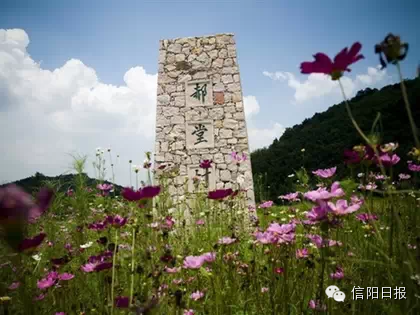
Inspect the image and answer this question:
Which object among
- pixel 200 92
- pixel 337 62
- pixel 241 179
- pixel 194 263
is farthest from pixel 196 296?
pixel 200 92

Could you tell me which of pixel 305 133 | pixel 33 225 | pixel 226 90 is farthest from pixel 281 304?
pixel 305 133

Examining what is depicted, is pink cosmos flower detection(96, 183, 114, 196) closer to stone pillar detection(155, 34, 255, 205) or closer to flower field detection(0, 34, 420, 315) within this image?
flower field detection(0, 34, 420, 315)

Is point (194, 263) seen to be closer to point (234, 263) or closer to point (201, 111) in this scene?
point (234, 263)

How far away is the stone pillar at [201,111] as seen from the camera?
6098 mm

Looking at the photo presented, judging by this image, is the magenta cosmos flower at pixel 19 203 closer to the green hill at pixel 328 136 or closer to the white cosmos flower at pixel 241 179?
the white cosmos flower at pixel 241 179

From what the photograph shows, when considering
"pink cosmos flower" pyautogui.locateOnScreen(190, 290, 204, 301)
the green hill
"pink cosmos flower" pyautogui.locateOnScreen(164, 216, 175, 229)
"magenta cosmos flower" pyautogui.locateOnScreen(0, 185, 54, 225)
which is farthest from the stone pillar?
"magenta cosmos flower" pyautogui.locateOnScreen(0, 185, 54, 225)

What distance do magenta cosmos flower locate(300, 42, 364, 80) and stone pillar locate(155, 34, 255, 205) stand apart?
5.12 metres

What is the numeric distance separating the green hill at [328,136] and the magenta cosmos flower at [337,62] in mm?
7482

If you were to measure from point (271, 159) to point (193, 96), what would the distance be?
23.1ft

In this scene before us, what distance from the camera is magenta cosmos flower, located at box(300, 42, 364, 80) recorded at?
0.78 metres

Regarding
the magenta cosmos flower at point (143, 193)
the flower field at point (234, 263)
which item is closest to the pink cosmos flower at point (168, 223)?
the flower field at point (234, 263)

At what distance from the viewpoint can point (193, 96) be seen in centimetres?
647

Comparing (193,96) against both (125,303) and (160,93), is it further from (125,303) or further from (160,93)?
(125,303)

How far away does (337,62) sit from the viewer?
79 cm
